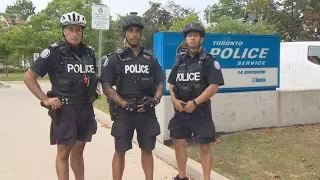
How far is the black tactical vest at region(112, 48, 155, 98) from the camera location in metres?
3.84

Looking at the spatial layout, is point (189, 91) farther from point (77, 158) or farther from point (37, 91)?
point (37, 91)

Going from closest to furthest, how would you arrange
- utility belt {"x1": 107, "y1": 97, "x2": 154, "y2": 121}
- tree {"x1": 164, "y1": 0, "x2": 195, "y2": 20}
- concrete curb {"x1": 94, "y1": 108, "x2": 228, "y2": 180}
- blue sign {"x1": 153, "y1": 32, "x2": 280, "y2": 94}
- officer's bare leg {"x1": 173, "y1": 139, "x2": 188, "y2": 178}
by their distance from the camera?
utility belt {"x1": 107, "y1": 97, "x2": 154, "y2": 121}
officer's bare leg {"x1": 173, "y1": 139, "x2": 188, "y2": 178}
concrete curb {"x1": 94, "y1": 108, "x2": 228, "y2": 180}
blue sign {"x1": 153, "y1": 32, "x2": 280, "y2": 94}
tree {"x1": 164, "y1": 0, "x2": 195, "y2": 20}

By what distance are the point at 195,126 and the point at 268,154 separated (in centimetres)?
184

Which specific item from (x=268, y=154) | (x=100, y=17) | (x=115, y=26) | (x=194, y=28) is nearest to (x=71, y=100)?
(x=194, y=28)

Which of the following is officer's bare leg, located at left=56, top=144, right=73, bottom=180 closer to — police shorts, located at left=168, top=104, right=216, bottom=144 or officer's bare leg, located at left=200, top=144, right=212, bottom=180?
police shorts, located at left=168, top=104, right=216, bottom=144

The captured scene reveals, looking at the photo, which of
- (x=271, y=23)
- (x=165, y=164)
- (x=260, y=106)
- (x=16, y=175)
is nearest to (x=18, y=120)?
(x=16, y=175)

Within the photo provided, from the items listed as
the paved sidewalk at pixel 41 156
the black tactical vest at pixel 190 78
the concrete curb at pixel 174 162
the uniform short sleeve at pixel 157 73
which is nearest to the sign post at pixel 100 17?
the paved sidewalk at pixel 41 156

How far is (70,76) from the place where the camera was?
145 inches

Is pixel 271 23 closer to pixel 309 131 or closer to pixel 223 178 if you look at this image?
pixel 309 131

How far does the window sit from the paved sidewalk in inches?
276

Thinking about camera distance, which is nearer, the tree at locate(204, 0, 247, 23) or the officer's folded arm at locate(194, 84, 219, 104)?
the officer's folded arm at locate(194, 84, 219, 104)

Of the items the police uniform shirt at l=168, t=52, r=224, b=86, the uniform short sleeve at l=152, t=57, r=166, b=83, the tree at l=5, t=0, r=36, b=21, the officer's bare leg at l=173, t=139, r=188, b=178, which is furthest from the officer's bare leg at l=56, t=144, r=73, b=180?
the tree at l=5, t=0, r=36, b=21

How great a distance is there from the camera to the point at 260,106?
7.05m

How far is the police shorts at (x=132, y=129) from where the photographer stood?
3.84 metres
